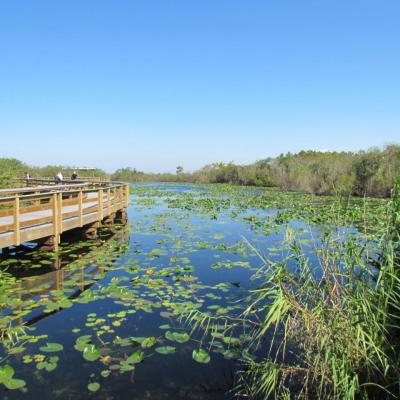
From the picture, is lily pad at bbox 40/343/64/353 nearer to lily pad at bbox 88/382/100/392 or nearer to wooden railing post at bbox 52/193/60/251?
lily pad at bbox 88/382/100/392

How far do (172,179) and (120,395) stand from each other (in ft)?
261

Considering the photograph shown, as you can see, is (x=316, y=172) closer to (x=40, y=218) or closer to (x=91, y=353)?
(x=40, y=218)

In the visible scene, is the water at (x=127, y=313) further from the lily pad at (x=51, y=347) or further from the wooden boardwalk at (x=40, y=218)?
the wooden boardwalk at (x=40, y=218)

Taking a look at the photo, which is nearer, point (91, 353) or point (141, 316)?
→ point (91, 353)

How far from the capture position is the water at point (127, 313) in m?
3.99

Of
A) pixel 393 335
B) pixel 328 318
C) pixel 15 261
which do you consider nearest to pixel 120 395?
pixel 328 318

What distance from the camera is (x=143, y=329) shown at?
17.2 feet

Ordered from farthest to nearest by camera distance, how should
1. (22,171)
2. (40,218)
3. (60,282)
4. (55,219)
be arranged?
(22,171), (55,219), (40,218), (60,282)

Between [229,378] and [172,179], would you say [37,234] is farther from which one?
[172,179]

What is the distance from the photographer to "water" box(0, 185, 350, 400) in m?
3.99

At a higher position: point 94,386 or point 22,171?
point 22,171

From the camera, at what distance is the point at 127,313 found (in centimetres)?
578

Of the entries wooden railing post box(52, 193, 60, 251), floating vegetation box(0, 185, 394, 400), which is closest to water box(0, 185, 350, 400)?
floating vegetation box(0, 185, 394, 400)

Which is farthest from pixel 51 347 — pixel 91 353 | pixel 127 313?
pixel 127 313
